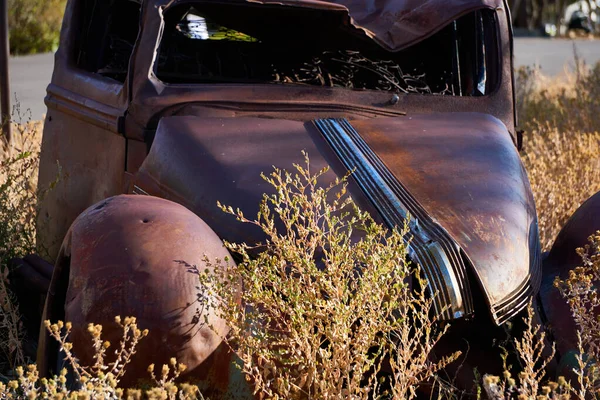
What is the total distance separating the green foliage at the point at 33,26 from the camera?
629 inches

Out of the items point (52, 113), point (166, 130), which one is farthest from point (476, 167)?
point (52, 113)

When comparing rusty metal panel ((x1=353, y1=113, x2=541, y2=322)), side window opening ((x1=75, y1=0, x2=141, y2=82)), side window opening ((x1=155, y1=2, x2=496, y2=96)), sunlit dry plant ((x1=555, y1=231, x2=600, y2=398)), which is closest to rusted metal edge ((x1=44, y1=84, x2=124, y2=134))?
side window opening ((x1=75, y1=0, x2=141, y2=82))

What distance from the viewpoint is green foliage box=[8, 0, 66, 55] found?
15984 millimetres

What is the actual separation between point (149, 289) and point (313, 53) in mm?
2278

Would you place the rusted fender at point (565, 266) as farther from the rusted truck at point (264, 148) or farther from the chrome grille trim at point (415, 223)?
the chrome grille trim at point (415, 223)

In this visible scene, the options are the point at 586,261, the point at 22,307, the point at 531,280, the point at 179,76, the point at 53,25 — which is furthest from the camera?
the point at 53,25

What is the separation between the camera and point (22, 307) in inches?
161

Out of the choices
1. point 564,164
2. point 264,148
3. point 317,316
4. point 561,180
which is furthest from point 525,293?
point 564,164

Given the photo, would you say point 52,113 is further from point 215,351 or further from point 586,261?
point 586,261

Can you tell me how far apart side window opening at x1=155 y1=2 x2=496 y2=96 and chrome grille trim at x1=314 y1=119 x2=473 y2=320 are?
80 centimetres

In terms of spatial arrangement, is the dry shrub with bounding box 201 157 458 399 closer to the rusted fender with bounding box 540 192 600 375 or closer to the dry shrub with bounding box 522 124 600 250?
the rusted fender with bounding box 540 192 600 375

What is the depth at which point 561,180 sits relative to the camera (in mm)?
6254

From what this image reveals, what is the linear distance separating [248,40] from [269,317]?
2531 millimetres

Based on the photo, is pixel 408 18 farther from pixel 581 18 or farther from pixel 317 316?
pixel 581 18
